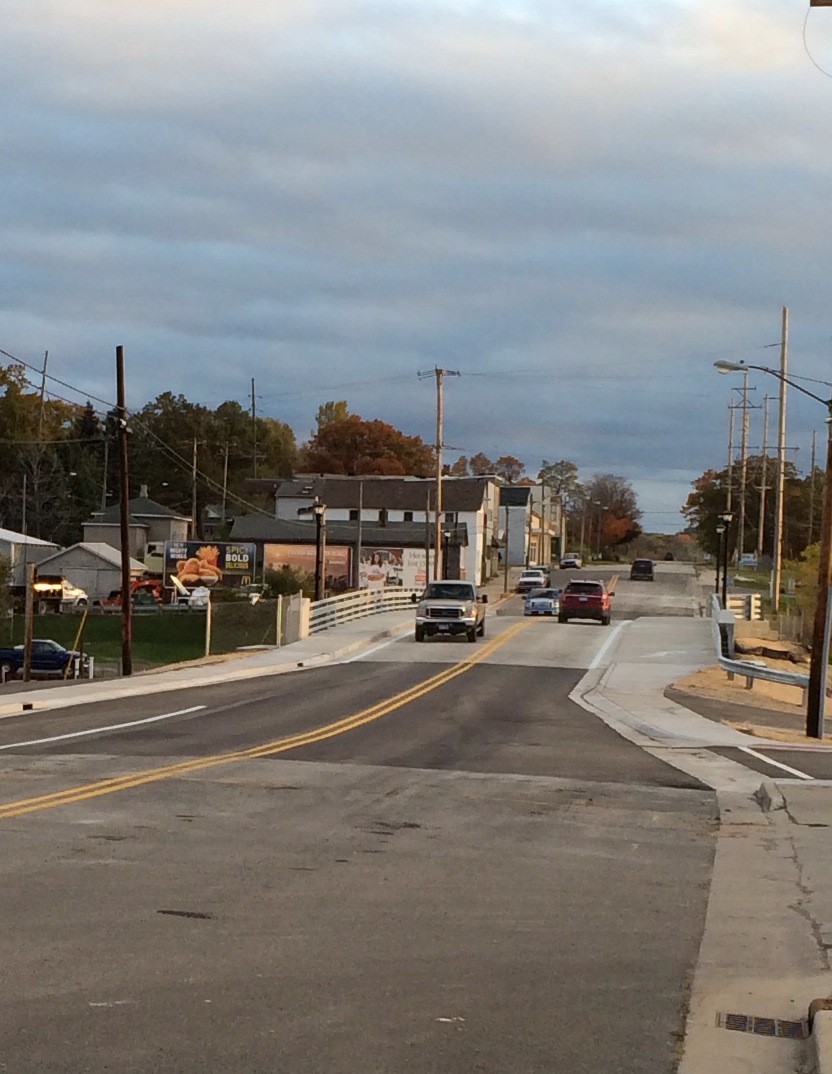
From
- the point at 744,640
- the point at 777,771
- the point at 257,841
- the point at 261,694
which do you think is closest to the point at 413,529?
the point at 744,640

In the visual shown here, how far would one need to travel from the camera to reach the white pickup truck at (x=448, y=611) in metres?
47.8

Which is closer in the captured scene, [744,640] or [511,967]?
[511,967]

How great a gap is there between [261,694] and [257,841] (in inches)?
733

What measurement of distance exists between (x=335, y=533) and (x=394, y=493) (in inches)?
388

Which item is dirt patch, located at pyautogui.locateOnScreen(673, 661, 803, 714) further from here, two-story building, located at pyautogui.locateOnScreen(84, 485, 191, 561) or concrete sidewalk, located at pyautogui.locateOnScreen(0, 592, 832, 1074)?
two-story building, located at pyautogui.locateOnScreen(84, 485, 191, 561)

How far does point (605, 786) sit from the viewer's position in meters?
16.5

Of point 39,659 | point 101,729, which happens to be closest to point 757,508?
point 39,659

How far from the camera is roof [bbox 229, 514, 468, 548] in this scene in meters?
99.7

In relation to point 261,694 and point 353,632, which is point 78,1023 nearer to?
point 261,694

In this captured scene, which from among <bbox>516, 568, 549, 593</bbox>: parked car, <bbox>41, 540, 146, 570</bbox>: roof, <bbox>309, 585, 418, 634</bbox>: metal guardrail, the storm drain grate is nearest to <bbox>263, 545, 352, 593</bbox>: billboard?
<bbox>41, 540, 146, 570</bbox>: roof

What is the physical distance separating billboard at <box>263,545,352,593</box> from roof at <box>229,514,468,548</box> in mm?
515

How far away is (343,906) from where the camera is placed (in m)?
9.16

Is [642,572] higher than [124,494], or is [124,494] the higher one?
[124,494]

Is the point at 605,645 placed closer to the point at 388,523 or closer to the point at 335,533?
the point at 335,533
